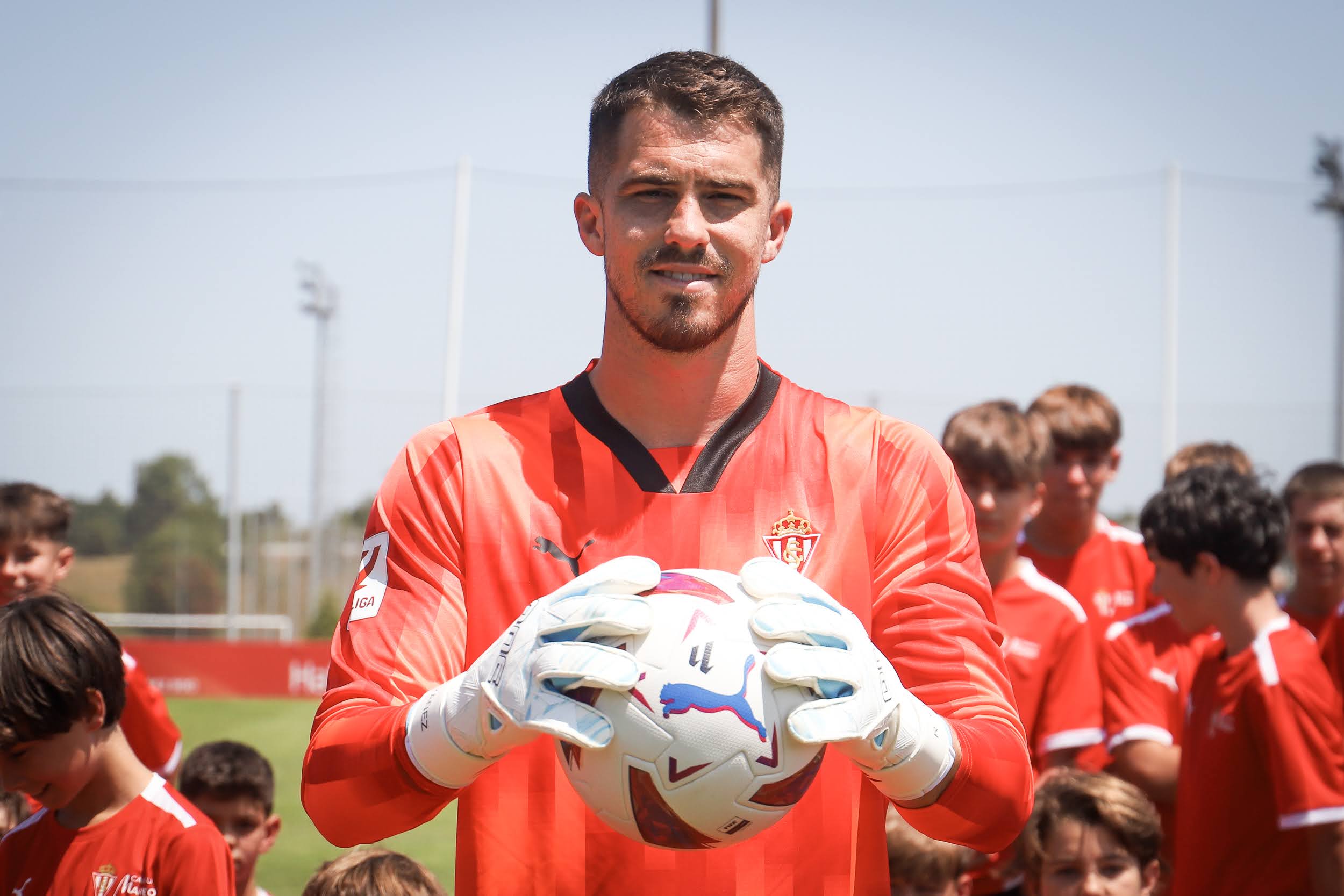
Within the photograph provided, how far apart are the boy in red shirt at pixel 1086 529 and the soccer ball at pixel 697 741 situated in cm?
316

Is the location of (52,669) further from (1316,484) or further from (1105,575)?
(1316,484)

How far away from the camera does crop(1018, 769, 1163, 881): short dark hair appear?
3.37m

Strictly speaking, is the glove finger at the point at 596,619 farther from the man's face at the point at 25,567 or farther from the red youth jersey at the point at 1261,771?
the man's face at the point at 25,567

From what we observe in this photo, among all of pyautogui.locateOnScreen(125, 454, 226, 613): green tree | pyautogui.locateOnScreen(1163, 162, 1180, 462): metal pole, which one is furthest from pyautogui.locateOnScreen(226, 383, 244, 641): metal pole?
pyautogui.locateOnScreen(1163, 162, 1180, 462): metal pole

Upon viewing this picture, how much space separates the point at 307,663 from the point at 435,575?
1553 cm

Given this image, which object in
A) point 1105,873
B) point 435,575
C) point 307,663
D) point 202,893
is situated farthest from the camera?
point 307,663

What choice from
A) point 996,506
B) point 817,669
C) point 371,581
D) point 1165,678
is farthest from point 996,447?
point 817,669

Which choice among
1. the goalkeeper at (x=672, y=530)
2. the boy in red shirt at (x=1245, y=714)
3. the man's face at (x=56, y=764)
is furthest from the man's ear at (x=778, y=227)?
the boy in red shirt at (x=1245, y=714)

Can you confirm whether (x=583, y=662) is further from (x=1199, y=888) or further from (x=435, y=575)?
(x=1199, y=888)

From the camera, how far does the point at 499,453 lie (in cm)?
211

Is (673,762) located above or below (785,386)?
below

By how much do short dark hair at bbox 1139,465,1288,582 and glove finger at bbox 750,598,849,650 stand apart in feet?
8.18

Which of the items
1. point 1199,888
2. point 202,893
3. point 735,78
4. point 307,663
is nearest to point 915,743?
point 735,78

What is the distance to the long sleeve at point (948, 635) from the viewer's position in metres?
1.85
